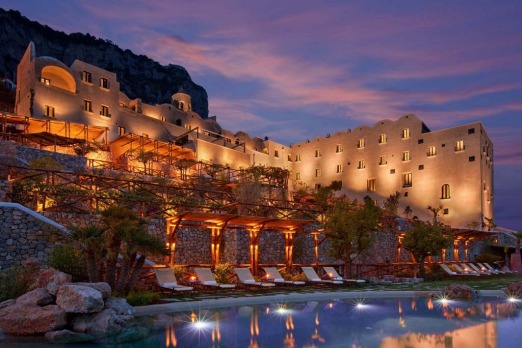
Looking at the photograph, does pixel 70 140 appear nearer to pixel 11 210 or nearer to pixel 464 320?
pixel 11 210

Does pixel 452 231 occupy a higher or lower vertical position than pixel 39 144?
lower

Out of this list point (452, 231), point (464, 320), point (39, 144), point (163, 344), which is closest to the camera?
point (163, 344)

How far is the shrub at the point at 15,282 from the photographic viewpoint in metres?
10.6

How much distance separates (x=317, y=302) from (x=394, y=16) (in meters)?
20.6

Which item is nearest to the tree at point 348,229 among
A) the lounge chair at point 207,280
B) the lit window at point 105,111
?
the lounge chair at point 207,280

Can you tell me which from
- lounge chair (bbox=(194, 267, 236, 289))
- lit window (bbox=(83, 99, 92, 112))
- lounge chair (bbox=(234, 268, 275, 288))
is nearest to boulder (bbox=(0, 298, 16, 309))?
lounge chair (bbox=(194, 267, 236, 289))

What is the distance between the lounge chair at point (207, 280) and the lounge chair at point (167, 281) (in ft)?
4.55

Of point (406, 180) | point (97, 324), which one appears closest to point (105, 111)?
point (406, 180)

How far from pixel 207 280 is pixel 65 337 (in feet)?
24.2

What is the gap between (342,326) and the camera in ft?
34.1

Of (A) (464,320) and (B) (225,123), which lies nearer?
(A) (464,320)

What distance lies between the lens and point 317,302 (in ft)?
47.7

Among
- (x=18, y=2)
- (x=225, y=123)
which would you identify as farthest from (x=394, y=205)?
(x=225, y=123)

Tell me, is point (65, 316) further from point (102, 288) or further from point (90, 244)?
point (90, 244)
